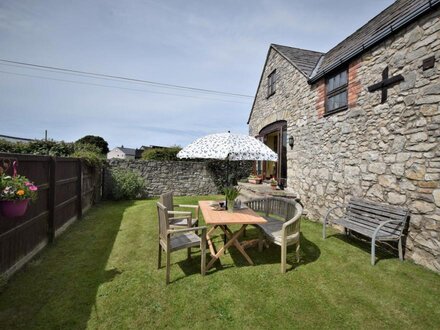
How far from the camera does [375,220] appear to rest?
439cm

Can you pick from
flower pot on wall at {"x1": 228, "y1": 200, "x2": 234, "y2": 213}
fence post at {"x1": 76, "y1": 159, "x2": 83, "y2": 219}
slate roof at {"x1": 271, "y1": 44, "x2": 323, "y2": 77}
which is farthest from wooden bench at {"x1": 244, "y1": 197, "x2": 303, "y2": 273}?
fence post at {"x1": 76, "y1": 159, "x2": 83, "y2": 219}

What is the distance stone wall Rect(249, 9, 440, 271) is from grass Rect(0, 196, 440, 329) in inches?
46.4

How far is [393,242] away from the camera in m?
4.27

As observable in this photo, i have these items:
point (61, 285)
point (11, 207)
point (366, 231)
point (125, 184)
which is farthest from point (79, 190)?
point (366, 231)

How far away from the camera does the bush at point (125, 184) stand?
33.1 ft

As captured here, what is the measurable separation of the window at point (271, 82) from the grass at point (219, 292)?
7.53 meters

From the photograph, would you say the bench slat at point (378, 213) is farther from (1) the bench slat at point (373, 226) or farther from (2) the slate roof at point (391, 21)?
(2) the slate roof at point (391, 21)

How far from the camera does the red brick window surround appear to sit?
5.77 meters

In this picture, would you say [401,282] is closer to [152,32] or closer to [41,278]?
[41,278]

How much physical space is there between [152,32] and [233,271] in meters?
9.64

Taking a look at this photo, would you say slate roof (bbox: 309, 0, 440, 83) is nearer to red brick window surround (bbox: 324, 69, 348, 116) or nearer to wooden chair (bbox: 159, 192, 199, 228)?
red brick window surround (bbox: 324, 69, 348, 116)

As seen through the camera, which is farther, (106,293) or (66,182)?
(66,182)

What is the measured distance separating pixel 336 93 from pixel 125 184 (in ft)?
30.4

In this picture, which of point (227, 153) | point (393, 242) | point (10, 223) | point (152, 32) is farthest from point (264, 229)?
point (152, 32)
